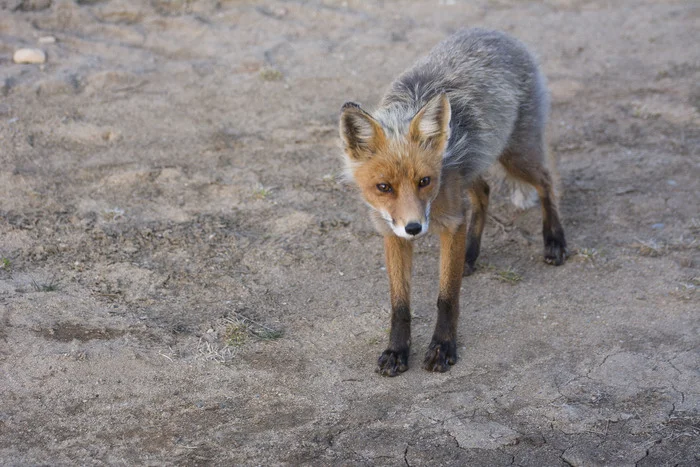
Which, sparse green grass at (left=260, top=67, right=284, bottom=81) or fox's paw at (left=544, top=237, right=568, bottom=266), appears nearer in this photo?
fox's paw at (left=544, top=237, right=568, bottom=266)

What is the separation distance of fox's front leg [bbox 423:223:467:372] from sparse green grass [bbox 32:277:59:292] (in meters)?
2.48

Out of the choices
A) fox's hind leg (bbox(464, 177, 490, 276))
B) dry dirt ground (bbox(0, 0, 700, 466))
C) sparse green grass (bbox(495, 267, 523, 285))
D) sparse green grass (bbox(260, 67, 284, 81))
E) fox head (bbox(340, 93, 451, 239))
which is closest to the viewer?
dry dirt ground (bbox(0, 0, 700, 466))

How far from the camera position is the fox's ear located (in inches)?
161

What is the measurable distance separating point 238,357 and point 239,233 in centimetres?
153


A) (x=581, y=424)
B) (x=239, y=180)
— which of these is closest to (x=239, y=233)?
(x=239, y=180)

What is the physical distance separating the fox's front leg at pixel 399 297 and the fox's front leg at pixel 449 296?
169 millimetres

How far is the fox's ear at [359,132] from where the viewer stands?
409cm

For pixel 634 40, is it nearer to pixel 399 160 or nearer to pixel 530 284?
pixel 530 284

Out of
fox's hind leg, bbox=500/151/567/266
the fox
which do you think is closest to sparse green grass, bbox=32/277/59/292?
the fox

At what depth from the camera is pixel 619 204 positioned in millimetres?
6348

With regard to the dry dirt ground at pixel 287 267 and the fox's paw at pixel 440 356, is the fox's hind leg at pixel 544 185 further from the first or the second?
the fox's paw at pixel 440 356

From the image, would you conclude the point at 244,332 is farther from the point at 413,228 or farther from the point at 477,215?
the point at 477,215

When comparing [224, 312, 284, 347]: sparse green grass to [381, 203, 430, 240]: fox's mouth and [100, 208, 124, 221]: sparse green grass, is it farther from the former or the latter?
[100, 208, 124, 221]: sparse green grass

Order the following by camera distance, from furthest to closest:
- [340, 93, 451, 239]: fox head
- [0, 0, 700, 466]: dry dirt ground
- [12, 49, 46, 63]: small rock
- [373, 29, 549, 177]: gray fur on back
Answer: [12, 49, 46, 63]: small rock
[373, 29, 549, 177]: gray fur on back
[340, 93, 451, 239]: fox head
[0, 0, 700, 466]: dry dirt ground
